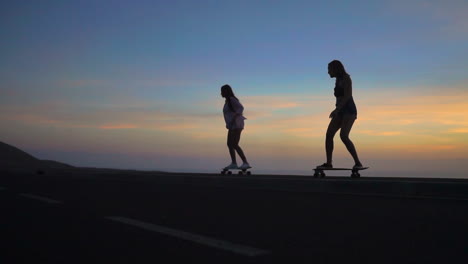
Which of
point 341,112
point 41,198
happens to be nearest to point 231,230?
point 41,198

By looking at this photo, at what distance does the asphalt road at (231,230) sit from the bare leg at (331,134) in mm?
3862

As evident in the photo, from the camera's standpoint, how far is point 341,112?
32.9 feet

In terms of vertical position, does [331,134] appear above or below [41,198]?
above

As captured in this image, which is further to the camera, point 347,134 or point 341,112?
point 341,112

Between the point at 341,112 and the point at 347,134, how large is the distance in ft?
1.65

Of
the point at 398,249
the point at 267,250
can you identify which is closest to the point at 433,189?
the point at 398,249

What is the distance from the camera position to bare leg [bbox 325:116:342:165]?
1017 centimetres

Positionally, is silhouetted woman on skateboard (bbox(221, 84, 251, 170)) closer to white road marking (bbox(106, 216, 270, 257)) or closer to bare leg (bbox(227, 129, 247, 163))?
bare leg (bbox(227, 129, 247, 163))

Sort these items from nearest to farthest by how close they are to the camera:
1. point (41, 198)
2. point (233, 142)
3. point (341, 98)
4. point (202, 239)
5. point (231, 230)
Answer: point (202, 239), point (231, 230), point (41, 198), point (341, 98), point (233, 142)

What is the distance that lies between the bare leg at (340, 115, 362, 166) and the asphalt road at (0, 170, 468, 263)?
3.27 m

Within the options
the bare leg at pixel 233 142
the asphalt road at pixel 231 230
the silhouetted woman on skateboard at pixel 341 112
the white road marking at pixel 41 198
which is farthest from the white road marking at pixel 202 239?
the bare leg at pixel 233 142

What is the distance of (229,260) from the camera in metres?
2.76

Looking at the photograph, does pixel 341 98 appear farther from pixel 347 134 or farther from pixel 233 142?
pixel 233 142

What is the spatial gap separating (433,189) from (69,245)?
211 inches
